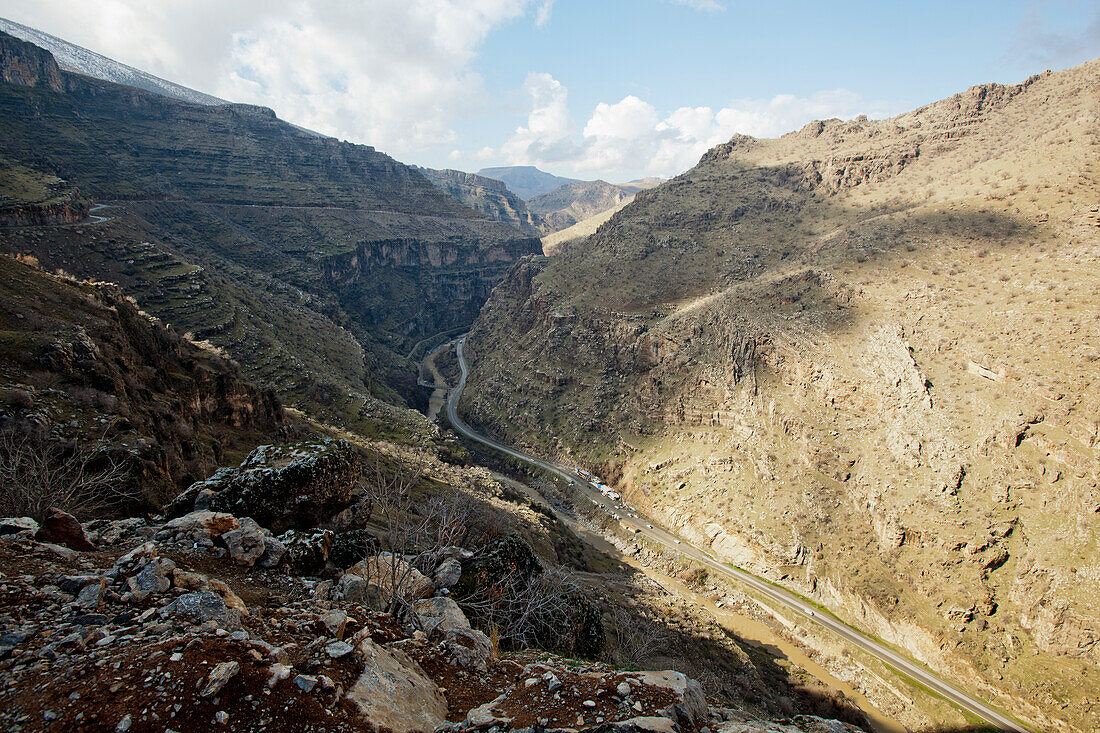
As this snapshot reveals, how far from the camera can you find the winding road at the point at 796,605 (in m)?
34.7

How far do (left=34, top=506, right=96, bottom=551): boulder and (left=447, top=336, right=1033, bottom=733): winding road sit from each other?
52.7m

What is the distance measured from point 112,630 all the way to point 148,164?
14399cm

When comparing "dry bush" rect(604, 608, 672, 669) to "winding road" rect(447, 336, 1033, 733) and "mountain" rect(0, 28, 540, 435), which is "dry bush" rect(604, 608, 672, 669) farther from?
"mountain" rect(0, 28, 540, 435)

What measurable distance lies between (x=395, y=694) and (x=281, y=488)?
901 cm

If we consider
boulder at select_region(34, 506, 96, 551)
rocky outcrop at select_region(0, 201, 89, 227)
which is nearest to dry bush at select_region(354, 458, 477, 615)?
boulder at select_region(34, 506, 96, 551)

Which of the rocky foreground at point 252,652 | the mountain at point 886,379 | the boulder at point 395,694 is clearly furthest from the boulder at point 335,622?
the mountain at point 886,379

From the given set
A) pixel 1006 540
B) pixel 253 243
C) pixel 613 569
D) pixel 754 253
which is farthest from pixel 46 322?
pixel 253 243

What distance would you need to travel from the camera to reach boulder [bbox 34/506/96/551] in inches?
344

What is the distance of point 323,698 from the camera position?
6.33 metres

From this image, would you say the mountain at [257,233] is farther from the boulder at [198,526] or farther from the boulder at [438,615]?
the boulder at [438,615]

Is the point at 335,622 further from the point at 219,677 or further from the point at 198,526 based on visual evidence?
the point at 198,526

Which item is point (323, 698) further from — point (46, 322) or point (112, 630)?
point (46, 322)

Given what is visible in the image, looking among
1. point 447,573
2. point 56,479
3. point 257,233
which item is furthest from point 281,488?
point 257,233

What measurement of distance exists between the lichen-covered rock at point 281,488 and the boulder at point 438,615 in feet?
18.8
